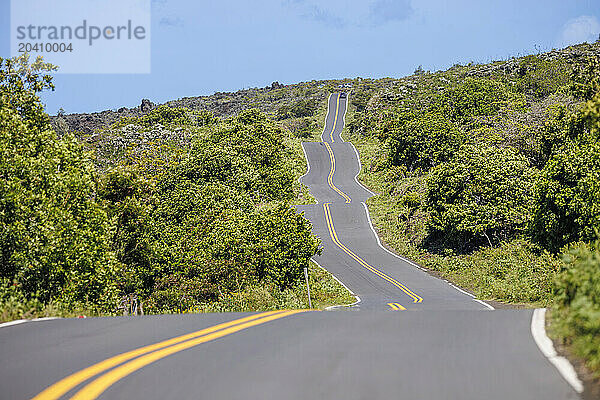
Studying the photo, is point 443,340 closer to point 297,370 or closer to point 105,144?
point 297,370

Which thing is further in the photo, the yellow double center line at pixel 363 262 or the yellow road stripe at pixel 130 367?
the yellow double center line at pixel 363 262

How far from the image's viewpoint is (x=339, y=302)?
30.2m

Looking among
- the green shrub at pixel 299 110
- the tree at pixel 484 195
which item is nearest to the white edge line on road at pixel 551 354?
the tree at pixel 484 195

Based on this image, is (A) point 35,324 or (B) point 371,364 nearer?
(B) point 371,364

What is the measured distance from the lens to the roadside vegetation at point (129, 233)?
1491cm

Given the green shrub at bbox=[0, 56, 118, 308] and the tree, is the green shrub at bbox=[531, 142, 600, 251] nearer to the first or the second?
the tree

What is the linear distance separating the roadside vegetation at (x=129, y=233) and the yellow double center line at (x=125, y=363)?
5244 mm

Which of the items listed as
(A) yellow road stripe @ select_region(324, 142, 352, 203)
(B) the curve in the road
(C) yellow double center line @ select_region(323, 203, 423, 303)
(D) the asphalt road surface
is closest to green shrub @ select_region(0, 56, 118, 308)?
(D) the asphalt road surface

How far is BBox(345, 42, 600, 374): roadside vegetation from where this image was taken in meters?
9.12

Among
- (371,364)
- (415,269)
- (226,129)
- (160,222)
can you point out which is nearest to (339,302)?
(415,269)

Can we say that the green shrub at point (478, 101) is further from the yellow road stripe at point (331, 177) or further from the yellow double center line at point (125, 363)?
the yellow double center line at point (125, 363)

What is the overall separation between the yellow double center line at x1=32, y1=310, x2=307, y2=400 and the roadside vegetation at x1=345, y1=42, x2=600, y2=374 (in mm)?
3855

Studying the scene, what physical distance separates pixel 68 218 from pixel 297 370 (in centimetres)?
1341

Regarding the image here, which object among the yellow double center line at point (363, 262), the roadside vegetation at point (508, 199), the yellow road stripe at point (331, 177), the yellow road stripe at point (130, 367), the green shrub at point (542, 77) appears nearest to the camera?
the yellow road stripe at point (130, 367)
